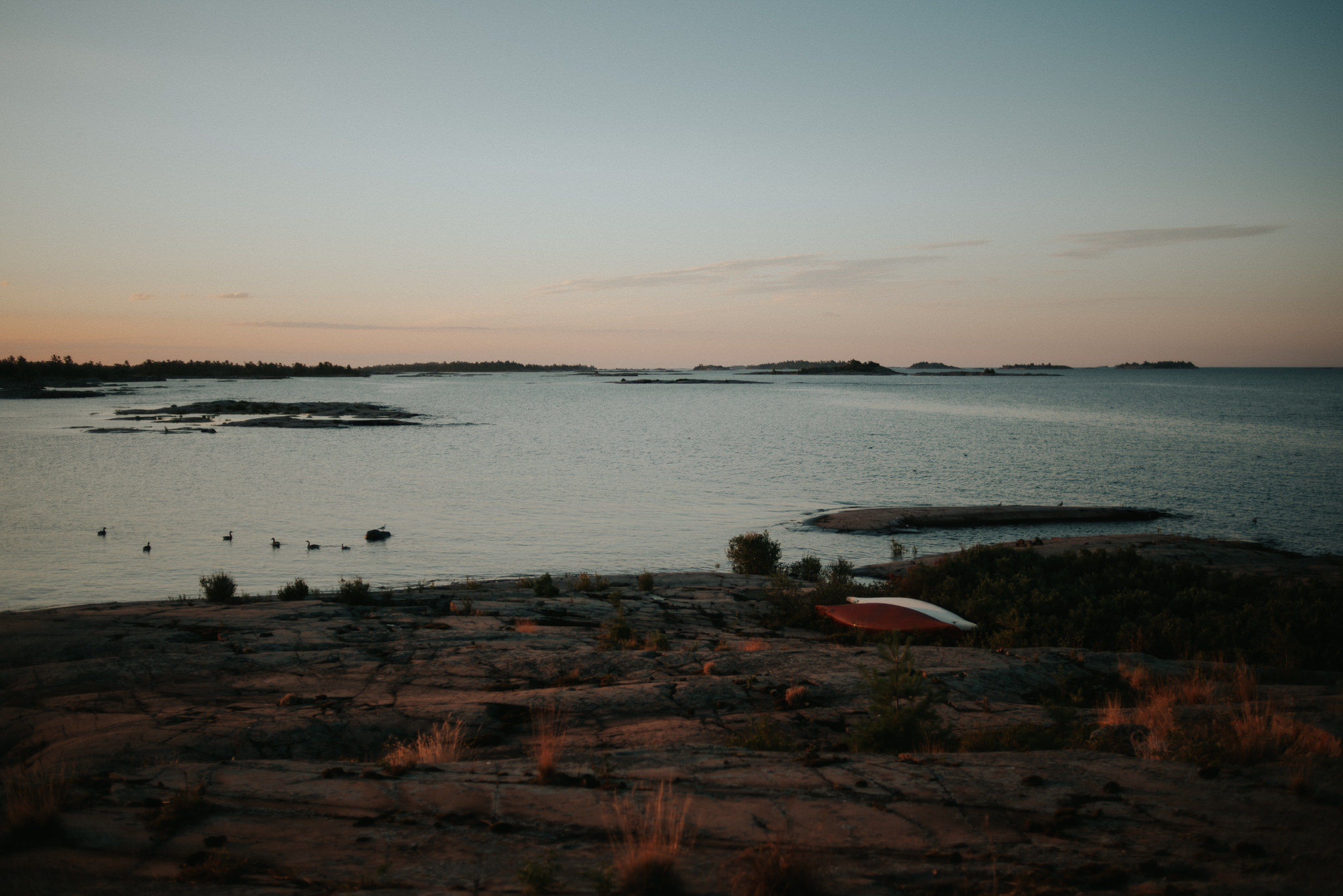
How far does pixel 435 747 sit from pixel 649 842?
12.2 ft

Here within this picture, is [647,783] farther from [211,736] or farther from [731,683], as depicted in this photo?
[211,736]

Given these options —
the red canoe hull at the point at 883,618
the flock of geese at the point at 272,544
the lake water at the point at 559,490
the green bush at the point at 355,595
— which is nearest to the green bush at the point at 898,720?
the red canoe hull at the point at 883,618

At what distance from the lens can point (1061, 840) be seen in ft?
18.9

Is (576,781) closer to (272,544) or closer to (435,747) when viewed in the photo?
(435,747)

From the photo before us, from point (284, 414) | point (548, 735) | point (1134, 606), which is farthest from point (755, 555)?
point (284, 414)

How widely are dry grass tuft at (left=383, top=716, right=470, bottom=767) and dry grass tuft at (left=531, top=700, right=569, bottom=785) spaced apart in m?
0.86

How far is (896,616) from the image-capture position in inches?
628

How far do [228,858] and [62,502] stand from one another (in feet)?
145

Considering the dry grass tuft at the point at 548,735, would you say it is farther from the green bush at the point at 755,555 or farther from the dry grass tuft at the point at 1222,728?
the green bush at the point at 755,555

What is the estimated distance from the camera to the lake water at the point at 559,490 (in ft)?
92.0

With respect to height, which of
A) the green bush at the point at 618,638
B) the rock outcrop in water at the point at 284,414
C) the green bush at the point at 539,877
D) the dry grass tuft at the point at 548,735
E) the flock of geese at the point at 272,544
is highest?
the rock outcrop in water at the point at 284,414

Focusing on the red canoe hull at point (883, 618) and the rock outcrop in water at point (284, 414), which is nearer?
the red canoe hull at point (883, 618)

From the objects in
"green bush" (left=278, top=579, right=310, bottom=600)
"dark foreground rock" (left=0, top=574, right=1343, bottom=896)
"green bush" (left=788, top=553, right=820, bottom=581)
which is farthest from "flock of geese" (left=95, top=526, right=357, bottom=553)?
"green bush" (left=788, top=553, right=820, bottom=581)

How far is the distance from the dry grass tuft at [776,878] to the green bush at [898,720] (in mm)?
3128
